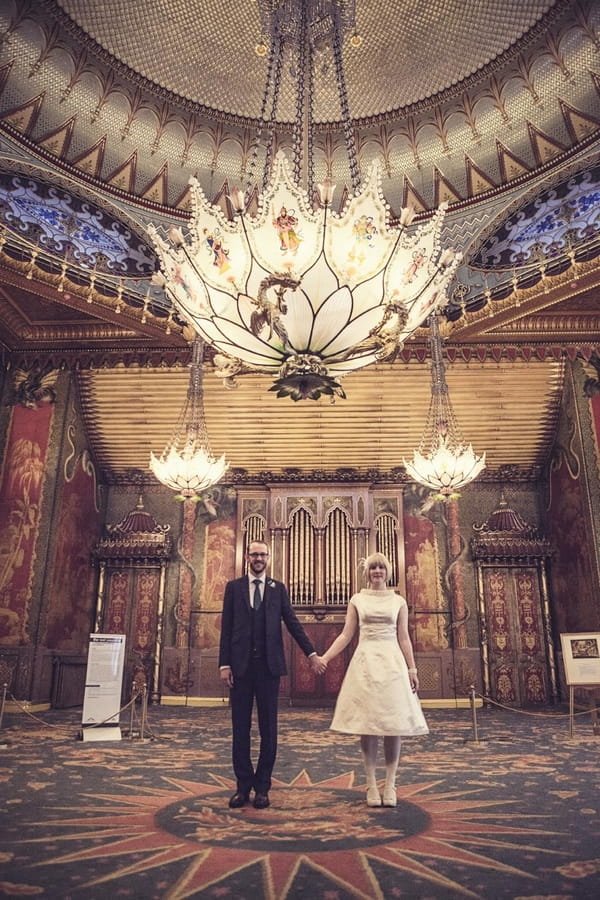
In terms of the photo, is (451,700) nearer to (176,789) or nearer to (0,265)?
(176,789)

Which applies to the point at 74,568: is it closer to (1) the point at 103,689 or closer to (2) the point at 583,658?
(1) the point at 103,689

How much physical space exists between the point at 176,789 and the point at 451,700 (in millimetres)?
8364

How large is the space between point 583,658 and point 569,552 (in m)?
4.47

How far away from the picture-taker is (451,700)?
36.8ft

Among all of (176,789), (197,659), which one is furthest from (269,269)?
(197,659)

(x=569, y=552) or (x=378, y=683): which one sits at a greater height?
(x=569, y=552)

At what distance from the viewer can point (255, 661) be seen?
12.5 ft

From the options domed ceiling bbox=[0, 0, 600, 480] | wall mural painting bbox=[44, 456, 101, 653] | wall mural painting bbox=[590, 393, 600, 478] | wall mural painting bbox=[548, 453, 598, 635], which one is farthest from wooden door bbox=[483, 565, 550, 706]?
wall mural painting bbox=[44, 456, 101, 653]

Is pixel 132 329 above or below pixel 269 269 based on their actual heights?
above

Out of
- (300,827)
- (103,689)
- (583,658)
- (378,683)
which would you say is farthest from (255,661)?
(583,658)

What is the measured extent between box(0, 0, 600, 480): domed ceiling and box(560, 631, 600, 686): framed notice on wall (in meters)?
4.97

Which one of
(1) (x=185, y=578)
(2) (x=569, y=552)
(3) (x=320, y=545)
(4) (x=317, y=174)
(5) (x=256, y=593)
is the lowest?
(5) (x=256, y=593)

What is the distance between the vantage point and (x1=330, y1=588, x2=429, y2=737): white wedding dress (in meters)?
3.54

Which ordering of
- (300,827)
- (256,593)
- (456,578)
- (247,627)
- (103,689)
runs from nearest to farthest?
(300,827)
(247,627)
(256,593)
(103,689)
(456,578)
